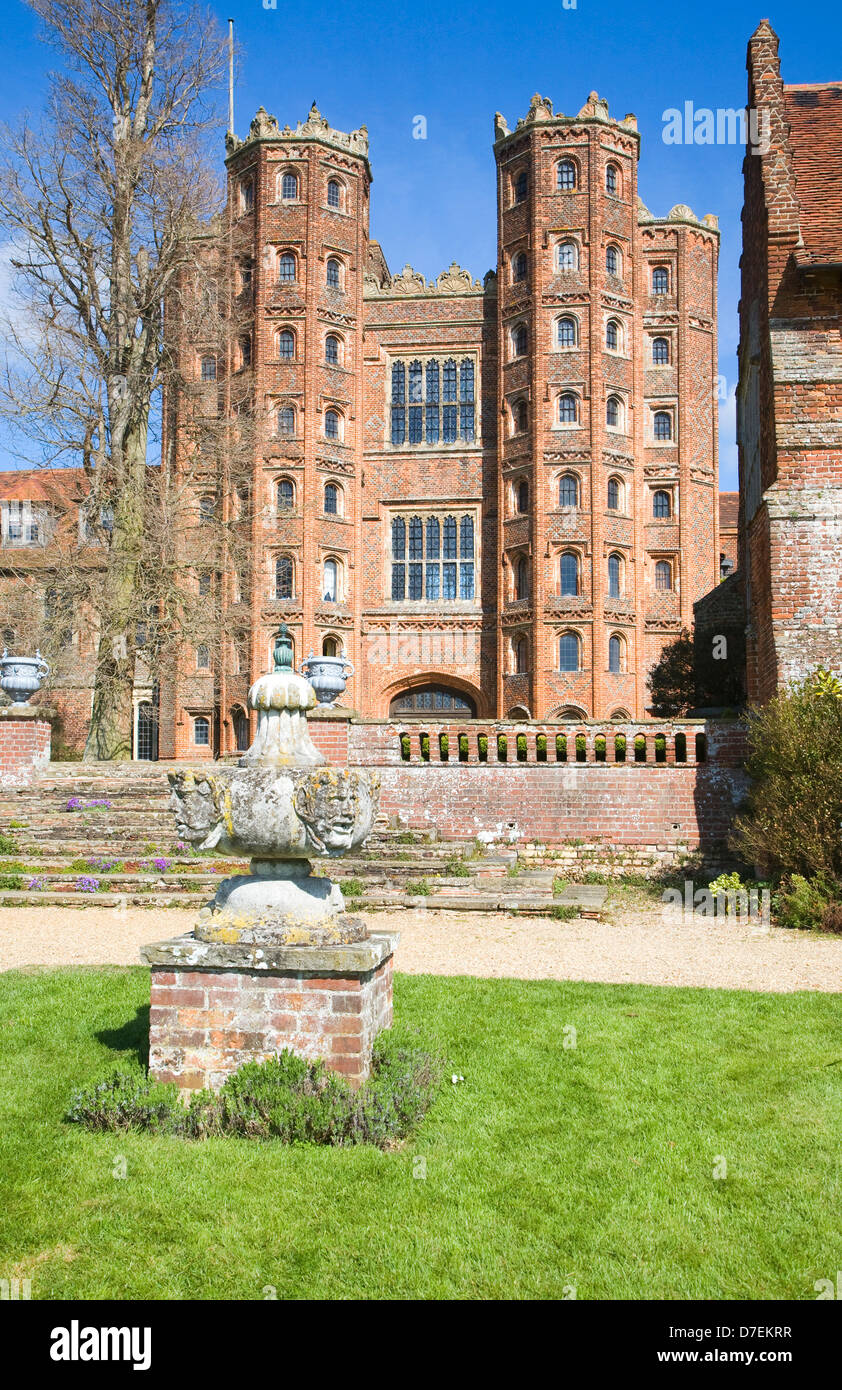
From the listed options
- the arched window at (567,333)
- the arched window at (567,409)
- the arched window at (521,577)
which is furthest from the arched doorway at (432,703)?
the arched window at (567,333)

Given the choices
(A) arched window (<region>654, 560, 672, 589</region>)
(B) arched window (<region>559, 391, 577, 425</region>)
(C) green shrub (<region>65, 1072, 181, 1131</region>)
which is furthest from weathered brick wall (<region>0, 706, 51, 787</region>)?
(A) arched window (<region>654, 560, 672, 589</region>)

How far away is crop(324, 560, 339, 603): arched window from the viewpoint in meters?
31.2

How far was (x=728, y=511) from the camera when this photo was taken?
1522 inches

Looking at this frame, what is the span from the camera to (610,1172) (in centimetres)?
422

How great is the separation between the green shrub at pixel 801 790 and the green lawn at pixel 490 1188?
17.6 feet

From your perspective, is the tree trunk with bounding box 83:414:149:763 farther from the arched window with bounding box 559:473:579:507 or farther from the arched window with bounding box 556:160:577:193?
the arched window with bounding box 556:160:577:193

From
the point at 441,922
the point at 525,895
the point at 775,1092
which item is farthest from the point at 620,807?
the point at 775,1092

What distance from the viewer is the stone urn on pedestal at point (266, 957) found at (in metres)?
4.65

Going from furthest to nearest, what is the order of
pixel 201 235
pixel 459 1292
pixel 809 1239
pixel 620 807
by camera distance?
pixel 201 235 < pixel 620 807 < pixel 809 1239 < pixel 459 1292

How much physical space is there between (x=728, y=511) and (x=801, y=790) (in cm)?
2952

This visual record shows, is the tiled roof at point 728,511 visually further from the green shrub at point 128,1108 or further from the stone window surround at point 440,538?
the green shrub at point 128,1108

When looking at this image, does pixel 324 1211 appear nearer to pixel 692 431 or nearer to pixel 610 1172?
pixel 610 1172

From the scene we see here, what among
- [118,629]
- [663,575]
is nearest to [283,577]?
[118,629]

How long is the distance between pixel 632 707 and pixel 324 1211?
2690cm
